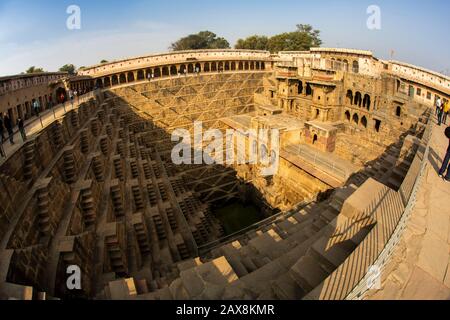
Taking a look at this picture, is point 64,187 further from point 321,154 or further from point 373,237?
point 321,154

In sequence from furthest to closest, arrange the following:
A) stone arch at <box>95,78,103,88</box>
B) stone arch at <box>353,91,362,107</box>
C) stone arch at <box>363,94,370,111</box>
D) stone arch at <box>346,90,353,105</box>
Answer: stone arch at <box>95,78,103,88</box> → stone arch at <box>346,90,353,105</box> → stone arch at <box>353,91,362,107</box> → stone arch at <box>363,94,370,111</box>

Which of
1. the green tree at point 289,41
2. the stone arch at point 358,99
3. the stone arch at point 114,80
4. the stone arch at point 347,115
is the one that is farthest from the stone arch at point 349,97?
the green tree at point 289,41

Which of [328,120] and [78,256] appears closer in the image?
[78,256]

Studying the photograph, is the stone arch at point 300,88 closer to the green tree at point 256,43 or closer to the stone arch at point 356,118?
the stone arch at point 356,118

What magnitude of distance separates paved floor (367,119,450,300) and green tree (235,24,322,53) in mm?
49199

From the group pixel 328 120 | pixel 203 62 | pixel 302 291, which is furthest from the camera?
pixel 203 62

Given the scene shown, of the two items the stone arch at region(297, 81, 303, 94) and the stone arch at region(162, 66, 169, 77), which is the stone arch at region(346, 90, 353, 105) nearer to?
the stone arch at region(297, 81, 303, 94)

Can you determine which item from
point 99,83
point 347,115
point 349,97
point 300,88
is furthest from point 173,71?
point 347,115

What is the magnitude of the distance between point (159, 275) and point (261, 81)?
27170 mm

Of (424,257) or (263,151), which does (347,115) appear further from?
(424,257)

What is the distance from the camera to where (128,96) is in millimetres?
25984

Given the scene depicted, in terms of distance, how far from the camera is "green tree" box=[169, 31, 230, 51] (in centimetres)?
6662

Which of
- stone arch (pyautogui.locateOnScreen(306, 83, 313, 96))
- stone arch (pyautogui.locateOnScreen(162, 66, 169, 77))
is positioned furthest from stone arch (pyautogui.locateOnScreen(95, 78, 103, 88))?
stone arch (pyautogui.locateOnScreen(306, 83, 313, 96))
